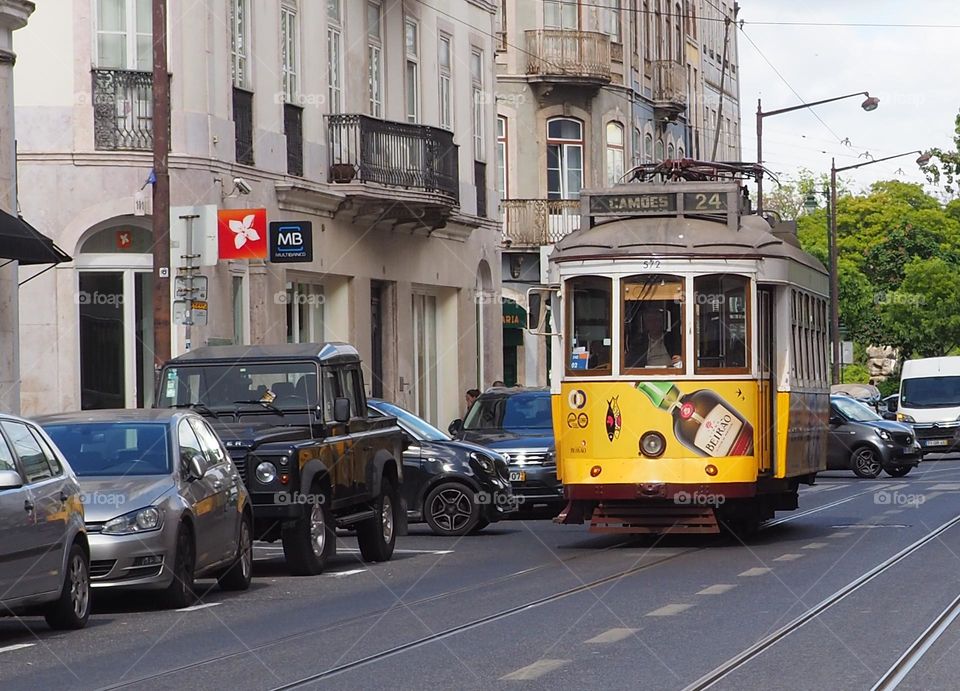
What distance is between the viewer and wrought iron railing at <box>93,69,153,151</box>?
29.1 m

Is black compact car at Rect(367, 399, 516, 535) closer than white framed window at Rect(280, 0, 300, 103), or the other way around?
black compact car at Rect(367, 399, 516, 535)

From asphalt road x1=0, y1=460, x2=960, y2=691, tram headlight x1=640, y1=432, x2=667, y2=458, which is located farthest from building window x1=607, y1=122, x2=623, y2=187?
tram headlight x1=640, y1=432, x2=667, y2=458

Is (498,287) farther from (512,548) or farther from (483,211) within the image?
(512,548)

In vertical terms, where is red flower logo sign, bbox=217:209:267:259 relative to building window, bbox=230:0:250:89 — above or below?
below

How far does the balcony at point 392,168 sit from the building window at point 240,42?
122 inches

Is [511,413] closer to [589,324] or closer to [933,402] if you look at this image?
[589,324]

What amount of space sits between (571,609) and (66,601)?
349 cm

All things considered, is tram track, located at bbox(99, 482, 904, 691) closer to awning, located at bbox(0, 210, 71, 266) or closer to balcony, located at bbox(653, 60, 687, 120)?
awning, located at bbox(0, 210, 71, 266)

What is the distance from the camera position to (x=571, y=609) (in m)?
14.3

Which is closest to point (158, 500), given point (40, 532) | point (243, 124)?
point (40, 532)

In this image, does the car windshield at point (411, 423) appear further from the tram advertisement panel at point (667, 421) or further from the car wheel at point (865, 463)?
the car wheel at point (865, 463)


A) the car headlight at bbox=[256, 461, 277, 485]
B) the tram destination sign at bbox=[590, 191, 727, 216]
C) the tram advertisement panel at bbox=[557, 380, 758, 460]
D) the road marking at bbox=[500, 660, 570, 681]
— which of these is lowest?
the road marking at bbox=[500, 660, 570, 681]

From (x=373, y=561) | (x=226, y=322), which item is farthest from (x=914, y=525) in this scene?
(x=226, y=322)

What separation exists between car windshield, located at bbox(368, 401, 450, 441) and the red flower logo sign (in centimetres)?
393
